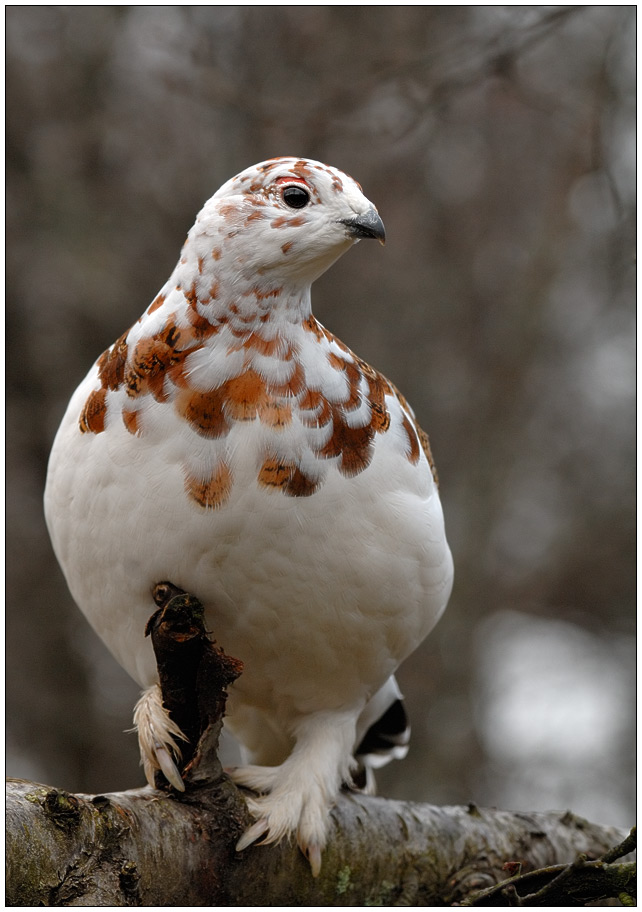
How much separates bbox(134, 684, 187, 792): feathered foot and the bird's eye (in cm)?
161

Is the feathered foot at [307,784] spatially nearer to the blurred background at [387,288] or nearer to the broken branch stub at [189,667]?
the broken branch stub at [189,667]

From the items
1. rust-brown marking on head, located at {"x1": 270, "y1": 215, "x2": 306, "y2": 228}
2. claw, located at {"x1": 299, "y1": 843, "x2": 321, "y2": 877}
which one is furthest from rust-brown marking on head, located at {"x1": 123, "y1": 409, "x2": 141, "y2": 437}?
claw, located at {"x1": 299, "y1": 843, "x2": 321, "y2": 877}

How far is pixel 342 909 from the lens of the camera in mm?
3486

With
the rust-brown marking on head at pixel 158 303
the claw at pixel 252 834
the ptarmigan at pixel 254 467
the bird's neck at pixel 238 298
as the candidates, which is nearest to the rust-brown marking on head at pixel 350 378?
the ptarmigan at pixel 254 467

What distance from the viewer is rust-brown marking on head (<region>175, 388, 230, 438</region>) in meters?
3.08

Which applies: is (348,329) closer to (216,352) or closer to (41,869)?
(216,352)

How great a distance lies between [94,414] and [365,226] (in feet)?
3.35

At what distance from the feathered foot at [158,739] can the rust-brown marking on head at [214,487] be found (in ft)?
2.49

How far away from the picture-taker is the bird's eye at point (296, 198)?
320cm

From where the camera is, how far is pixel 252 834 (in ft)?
11.4

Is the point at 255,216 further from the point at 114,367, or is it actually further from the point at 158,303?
the point at 114,367

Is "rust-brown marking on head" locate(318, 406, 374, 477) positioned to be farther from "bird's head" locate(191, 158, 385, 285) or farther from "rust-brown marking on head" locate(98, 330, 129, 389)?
"rust-brown marking on head" locate(98, 330, 129, 389)

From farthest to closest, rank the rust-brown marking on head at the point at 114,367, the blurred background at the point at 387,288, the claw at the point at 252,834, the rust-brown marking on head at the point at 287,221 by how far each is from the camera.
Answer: the blurred background at the point at 387,288
the claw at the point at 252,834
the rust-brown marking on head at the point at 114,367
the rust-brown marking on head at the point at 287,221

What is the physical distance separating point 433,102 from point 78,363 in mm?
4672
